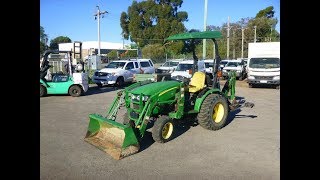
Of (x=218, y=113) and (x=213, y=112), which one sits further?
(x=218, y=113)

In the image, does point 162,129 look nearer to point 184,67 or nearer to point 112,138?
point 112,138

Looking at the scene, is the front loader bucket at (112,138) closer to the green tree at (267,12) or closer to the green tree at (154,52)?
the green tree at (154,52)

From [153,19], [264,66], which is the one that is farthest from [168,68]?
[153,19]

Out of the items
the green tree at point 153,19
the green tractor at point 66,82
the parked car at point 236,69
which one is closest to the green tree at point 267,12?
the green tree at point 153,19

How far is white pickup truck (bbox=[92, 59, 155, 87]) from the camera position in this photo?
18438mm

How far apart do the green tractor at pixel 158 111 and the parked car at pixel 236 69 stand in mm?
15198

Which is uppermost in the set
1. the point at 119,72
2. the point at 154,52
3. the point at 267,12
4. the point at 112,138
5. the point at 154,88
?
the point at 267,12

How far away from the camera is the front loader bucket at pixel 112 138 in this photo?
598 cm

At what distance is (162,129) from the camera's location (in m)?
6.79

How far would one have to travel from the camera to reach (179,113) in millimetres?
7227

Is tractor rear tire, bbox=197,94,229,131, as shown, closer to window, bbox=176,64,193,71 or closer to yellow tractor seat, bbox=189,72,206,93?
yellow tractor seat, bbox=189,72,206,93

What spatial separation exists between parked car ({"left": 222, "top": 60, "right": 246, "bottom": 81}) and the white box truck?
371 centimetres

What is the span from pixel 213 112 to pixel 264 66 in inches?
439
